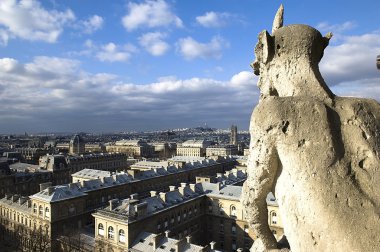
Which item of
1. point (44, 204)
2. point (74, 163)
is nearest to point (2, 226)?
point (44, 204)

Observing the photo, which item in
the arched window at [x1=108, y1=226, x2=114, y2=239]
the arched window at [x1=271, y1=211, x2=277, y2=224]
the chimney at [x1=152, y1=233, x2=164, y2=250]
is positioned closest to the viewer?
the chimney at [x1=152, y1=233, x2=164, y2=250]

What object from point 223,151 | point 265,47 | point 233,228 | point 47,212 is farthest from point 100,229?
point 223,151

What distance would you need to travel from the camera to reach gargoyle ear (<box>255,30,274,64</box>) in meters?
5.63

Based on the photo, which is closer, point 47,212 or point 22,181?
point 47,212

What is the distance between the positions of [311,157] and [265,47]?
7.15ft

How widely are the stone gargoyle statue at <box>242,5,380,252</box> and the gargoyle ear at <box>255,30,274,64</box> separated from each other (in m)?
0.02

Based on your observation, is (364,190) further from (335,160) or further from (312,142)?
(312,142)

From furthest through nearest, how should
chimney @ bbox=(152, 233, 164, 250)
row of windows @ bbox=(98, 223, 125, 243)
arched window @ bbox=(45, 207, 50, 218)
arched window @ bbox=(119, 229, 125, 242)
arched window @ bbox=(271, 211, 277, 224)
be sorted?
arched window @ bbox=(45, 207, 50, 218), arched window @ bbox=(271, 211, 277, 224), row of windows @ bbox=(98, 223, 125, 243), arched window @ bbox=(119, 229, 125, 242), chimney @ bbox=(152, 233, 164, 250)

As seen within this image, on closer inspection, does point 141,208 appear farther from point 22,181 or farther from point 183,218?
point 22,181

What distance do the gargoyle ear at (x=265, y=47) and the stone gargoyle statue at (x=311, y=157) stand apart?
2cm

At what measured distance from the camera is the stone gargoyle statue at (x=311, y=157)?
4.17m

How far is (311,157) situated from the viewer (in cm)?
450

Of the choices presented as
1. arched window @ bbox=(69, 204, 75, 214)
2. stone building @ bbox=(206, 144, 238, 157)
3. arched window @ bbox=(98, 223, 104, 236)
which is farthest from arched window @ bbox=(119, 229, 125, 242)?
stone building @ bbox=(206, 144, 238, 157)

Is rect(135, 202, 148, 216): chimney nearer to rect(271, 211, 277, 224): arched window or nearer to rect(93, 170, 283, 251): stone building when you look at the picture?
rect(93, 170, 283, 251): stone building
